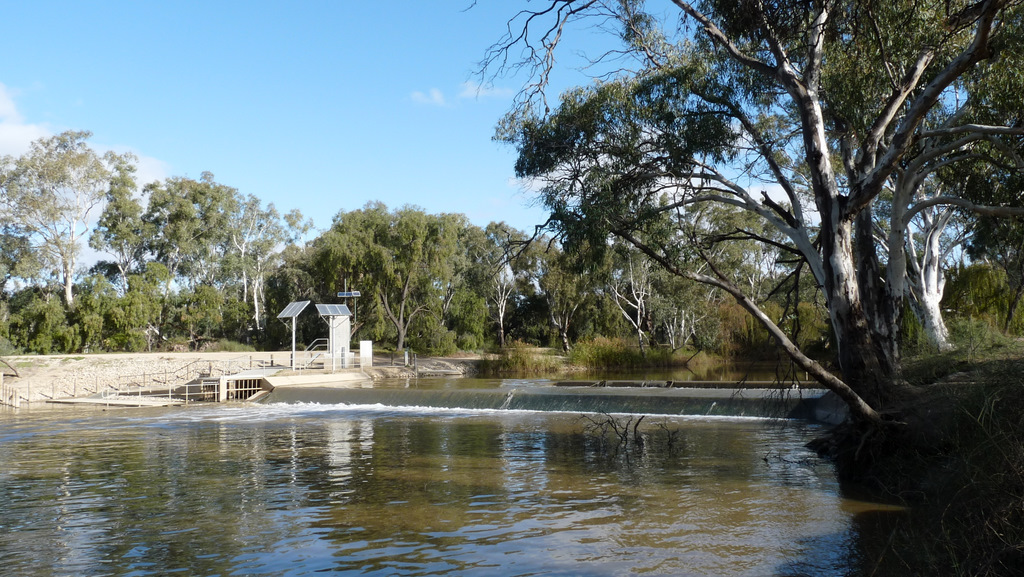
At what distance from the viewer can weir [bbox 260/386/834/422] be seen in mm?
15016

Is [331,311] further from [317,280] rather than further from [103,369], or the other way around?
[317,280]

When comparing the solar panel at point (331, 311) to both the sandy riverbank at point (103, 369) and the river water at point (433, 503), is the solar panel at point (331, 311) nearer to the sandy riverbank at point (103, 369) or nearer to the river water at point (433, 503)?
the sandy riverbank at point (103, 369)

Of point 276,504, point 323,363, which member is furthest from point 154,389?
point 276,504

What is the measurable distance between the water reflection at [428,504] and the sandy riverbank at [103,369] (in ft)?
40.1

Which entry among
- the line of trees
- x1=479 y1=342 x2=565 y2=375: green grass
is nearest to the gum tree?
the line of trees

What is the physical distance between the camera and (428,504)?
26.1 ft

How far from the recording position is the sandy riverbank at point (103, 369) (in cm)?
2420

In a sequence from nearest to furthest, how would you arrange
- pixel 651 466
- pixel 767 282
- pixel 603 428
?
pixel 651 466 → pixel 603 428 → pixel 767 282

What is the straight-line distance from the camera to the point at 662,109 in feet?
36.8

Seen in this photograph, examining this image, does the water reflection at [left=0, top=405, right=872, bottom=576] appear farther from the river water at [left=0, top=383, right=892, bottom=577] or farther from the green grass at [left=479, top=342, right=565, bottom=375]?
the green grass at [left=479, top=342, right=565, bottom=375]

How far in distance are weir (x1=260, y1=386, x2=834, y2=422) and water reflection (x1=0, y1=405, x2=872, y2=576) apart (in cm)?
134

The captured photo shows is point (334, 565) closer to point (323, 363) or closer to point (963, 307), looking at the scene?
point (963, 307)

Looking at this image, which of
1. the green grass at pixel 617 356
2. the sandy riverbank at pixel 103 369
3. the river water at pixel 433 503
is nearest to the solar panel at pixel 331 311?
the sandy riverbank at pixel 103 369

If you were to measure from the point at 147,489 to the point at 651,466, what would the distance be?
662 centimetres
